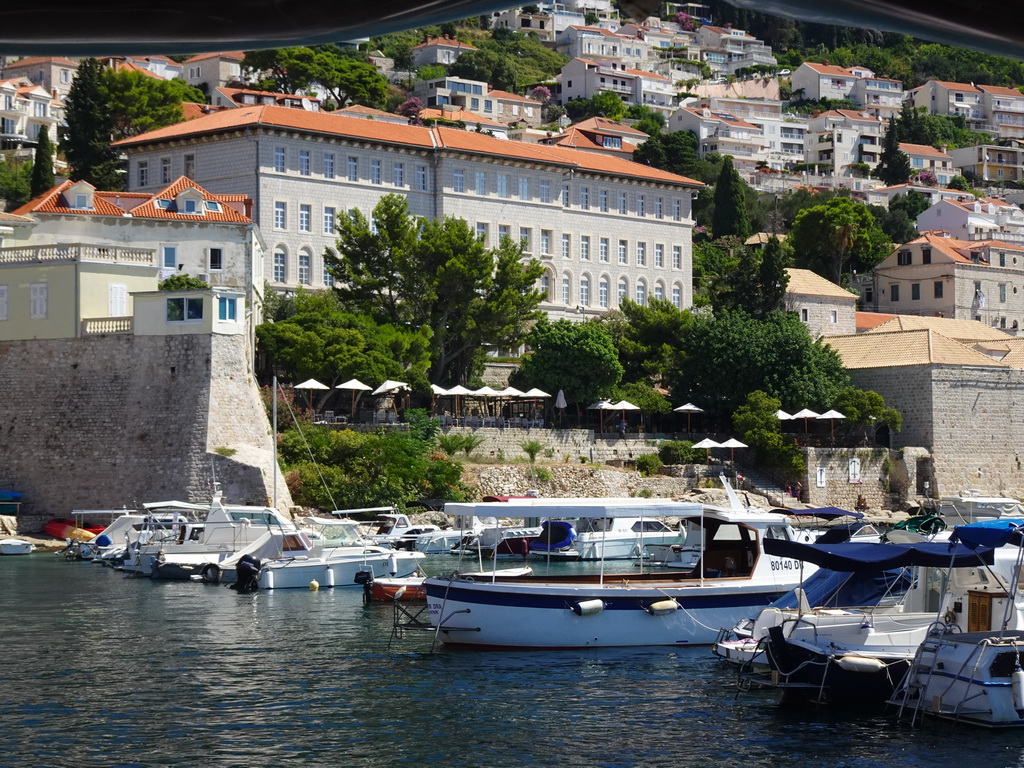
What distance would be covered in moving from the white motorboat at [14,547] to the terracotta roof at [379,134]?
22909mm

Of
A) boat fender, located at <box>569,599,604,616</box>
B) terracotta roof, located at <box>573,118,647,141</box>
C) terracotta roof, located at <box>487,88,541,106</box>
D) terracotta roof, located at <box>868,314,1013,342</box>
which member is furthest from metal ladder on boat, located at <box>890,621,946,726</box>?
terracotta roof, located at <box>487,88,541,106</box>

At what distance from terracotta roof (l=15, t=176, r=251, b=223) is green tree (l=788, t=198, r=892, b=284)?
33786 mm

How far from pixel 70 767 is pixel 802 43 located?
14191cm

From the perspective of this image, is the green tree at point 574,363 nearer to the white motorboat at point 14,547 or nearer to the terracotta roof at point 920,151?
the white motorboat at point 14,547

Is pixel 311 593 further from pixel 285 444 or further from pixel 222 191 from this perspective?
pixel 222 191

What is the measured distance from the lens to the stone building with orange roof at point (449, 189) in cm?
5453

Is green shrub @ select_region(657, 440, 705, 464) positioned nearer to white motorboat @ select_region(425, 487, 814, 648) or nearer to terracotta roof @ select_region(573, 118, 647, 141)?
white motorboat @ select_region(425, 487, 814, 648)

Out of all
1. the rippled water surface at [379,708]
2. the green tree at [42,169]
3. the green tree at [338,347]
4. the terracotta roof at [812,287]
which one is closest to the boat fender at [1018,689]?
the rippled water surface at [379,708]

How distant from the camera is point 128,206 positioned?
47344mm

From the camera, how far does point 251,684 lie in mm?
17906

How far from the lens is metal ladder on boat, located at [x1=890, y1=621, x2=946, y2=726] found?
16188 millimetres

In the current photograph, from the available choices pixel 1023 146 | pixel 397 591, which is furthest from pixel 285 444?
pixel 1023 146

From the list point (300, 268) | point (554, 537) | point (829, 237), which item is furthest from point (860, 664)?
point (829, 237)

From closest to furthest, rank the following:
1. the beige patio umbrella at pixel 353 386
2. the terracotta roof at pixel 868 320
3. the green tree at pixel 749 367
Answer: the beige patio umbrella at pixel 353 386 → the green tree at pixel 749 367 → the terracotta roof at pixel 868 320
